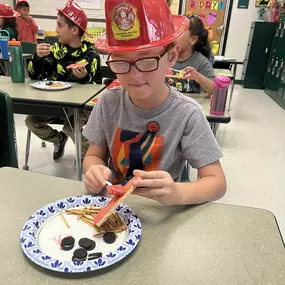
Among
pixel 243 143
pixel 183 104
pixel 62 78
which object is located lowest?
pixel 243 143

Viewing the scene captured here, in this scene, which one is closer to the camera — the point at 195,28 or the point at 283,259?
the point at 283,259

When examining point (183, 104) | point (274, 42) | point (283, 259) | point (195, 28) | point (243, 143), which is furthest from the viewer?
point (274, 42)

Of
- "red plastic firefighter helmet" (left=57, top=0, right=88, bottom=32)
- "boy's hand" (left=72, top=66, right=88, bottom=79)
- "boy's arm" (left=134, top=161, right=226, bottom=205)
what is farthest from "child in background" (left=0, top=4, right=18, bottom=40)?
"boy's arm" (left=134, top=161, right=226, bottom=205)

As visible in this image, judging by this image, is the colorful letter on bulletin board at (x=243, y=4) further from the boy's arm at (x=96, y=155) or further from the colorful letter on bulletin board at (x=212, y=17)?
the boy's arm at (x=96, y=155)

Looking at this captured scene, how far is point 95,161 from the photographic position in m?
0.94

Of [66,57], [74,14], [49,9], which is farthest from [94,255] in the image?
[49,9]

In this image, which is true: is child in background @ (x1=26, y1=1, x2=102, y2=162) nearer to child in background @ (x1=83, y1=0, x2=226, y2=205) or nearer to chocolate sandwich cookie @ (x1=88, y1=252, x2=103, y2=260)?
child in background @ (x1=83, y1=0, x2=226, y2=205)

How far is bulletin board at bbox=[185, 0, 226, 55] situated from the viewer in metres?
5.63

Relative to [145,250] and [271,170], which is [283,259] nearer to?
[145,250]

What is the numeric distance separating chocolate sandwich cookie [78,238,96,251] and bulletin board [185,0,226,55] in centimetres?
561

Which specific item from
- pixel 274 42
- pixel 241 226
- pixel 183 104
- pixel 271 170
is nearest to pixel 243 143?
pixel 271 170

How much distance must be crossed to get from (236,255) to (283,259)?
9 cm

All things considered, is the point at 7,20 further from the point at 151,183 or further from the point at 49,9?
the point at 151,183

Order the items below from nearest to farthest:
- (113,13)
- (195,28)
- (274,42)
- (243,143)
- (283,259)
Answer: (283,259), (113,13), (195,28), (243,143), (274,42)
